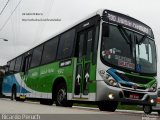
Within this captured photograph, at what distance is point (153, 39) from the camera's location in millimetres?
13289

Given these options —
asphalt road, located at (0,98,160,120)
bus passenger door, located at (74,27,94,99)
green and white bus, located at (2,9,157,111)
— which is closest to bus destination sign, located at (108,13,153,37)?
green and white bus, located at (2,9,157,111)

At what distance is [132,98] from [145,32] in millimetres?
2771

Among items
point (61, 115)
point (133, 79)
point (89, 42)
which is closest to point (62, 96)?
point (89, 42)

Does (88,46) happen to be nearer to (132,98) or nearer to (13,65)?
(132,98)

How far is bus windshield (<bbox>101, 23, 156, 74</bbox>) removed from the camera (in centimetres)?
1145

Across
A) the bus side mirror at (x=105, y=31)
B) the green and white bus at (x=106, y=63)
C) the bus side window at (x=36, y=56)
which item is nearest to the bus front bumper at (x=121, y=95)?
the green and white bus at (x=106, y=63)

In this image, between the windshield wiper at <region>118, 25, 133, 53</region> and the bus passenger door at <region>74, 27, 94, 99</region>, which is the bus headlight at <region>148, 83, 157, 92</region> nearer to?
the windshield wiper at <region>118, 25, 133, 53</region>

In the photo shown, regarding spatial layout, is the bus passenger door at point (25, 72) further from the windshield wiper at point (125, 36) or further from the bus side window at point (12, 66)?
the windshield wiper at point (125, 36)

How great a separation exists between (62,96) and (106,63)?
3054 mm

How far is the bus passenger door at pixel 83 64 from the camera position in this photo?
11.8 metres

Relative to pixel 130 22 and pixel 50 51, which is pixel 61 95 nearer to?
pixel 50 51

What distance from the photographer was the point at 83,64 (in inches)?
480

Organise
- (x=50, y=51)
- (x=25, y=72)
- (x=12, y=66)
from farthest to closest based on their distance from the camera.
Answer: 1. (x=12, y=66)
2. (x=25, y=72)
3. (x=50, y=51)

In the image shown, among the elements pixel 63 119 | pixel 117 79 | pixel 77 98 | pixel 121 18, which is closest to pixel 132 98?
pixel 117 79
